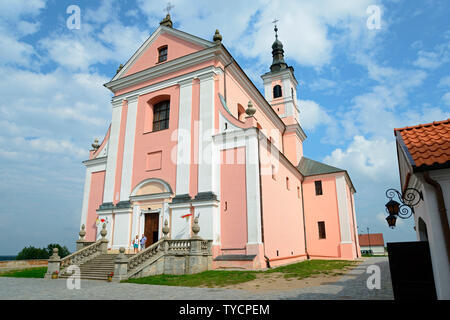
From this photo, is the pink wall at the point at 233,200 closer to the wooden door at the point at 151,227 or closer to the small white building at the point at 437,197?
the wooden door at the point at 151,227

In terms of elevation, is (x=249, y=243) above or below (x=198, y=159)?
below

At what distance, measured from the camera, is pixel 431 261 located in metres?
5.91

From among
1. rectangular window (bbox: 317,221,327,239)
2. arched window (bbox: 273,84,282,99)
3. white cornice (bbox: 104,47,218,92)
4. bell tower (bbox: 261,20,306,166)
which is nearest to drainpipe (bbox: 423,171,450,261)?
white cornice (bbox: 104,47,218,92)

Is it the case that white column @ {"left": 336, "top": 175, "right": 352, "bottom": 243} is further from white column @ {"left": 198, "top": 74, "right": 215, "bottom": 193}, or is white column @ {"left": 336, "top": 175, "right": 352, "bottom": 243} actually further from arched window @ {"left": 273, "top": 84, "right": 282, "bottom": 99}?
white column @ {"left": 198, "top": 74, "right": 215, "bottom": 193}

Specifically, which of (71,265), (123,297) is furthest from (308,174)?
(123,297)

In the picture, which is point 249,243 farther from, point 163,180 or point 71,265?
point 71,265

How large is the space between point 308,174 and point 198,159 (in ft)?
44.6

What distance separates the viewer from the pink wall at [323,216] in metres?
24.9

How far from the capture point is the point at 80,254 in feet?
52.6

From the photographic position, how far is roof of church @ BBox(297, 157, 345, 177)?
27.1 metres

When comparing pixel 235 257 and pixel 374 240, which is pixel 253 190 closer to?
pixel 235 257

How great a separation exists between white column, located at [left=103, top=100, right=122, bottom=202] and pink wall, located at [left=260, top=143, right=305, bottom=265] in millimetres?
9716

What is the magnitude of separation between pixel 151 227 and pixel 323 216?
1467 centimetres
